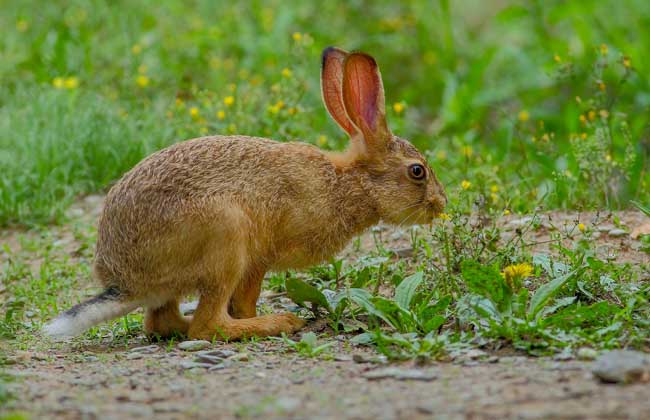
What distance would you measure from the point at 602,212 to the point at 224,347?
2.87 metres

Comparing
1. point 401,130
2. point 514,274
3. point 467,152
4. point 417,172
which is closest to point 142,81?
point 401,130

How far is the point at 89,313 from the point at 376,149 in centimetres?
195

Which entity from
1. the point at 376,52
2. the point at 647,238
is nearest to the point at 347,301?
the point at 647,238

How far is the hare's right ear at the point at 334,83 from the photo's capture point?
660 centimetres

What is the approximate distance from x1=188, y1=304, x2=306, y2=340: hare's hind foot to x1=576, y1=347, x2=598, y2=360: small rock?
1694 mm

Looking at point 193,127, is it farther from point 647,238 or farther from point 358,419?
point 358,419

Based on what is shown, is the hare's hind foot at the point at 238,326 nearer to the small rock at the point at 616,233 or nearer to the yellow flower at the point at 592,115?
the small rock at the point at 616,233

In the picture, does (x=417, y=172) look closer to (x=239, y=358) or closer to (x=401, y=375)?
(x=239, y=358)

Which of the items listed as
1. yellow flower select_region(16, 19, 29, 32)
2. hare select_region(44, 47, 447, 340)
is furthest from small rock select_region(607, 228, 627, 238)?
yellow flower select_region(16, 19, 29, 32)

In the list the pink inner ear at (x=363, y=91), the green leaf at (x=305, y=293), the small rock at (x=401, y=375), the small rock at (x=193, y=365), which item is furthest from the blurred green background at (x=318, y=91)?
the small rock at (x=193, y=365)

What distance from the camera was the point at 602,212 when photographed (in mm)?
7305

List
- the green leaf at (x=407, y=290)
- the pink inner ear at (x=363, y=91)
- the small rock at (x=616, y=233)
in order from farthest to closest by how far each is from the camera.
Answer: the small rock at (x=616, y=233), the pink inner ear at (x=363, y=91), the green leaf at (x=407, y=290)

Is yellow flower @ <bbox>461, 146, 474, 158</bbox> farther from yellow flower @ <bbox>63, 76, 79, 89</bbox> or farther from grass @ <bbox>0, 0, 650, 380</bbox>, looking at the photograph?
Result: yellow flower @ <bbox>63, 76, 79, 89</bbox>

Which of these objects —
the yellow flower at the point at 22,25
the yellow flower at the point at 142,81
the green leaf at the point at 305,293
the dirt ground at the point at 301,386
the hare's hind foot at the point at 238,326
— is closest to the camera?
the dirt ground at the point at 301,386
